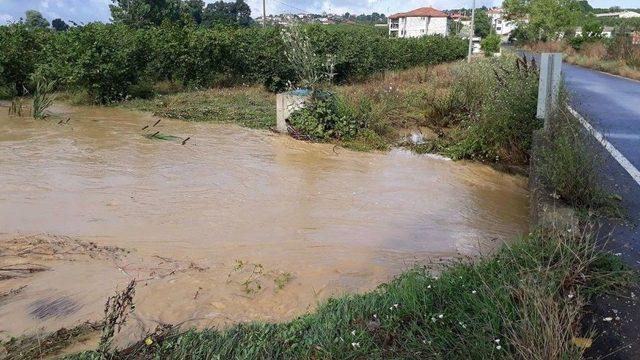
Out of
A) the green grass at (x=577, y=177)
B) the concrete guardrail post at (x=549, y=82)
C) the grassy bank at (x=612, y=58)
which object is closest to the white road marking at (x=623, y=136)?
the concrete guardrail post at (x=549, y=82)

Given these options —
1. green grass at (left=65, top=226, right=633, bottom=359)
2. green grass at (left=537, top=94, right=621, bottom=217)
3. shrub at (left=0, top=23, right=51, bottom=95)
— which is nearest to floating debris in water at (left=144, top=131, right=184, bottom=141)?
shrub at (left=0, top=23, right=51, bottom=95)

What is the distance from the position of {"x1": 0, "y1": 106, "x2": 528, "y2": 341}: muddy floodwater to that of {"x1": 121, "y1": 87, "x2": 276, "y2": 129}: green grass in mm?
2132

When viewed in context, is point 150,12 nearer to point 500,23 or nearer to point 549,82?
point 549,82

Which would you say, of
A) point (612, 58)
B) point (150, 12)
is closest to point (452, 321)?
point (612, 58)

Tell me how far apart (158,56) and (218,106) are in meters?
3.83

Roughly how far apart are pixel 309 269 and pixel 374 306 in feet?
5.95

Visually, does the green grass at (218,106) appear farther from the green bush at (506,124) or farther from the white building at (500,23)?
the white building at (500,23)

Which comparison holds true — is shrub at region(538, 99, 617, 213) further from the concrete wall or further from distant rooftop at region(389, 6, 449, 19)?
distant rooftop at region(389, 6, 449, 19)

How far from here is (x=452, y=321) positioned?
11.6ft

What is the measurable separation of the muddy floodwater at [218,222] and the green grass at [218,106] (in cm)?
213

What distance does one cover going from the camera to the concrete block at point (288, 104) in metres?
12.2

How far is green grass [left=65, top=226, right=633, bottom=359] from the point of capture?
10.2 ft

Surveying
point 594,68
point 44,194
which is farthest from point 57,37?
point 594,68

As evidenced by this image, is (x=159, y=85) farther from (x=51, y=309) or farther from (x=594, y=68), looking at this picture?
(x=594, y=68)
